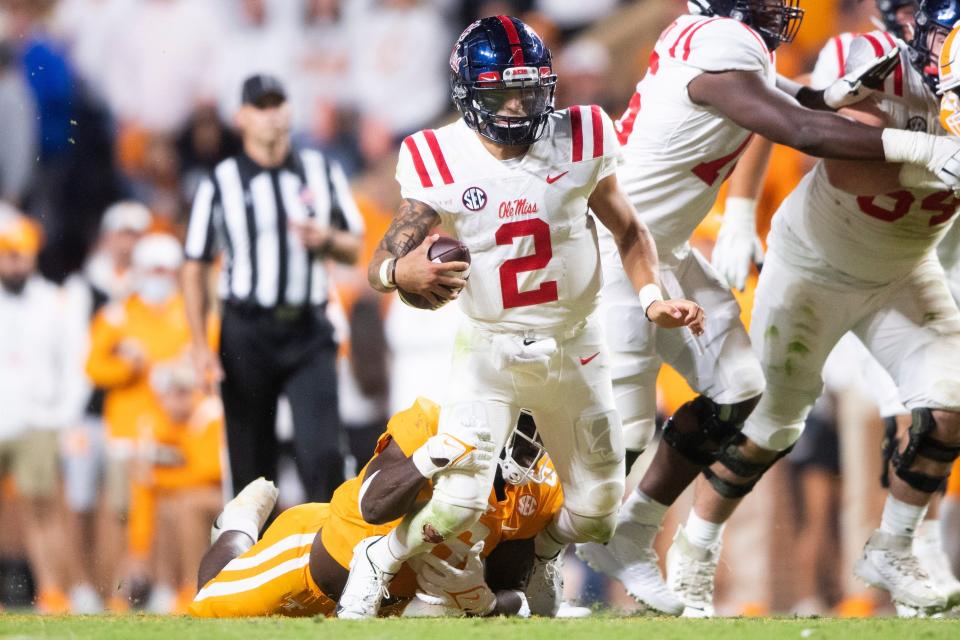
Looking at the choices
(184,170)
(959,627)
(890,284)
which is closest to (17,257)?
Answer: (184,170)

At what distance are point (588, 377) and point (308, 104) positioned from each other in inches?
133

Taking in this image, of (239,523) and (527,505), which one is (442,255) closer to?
(527,505)

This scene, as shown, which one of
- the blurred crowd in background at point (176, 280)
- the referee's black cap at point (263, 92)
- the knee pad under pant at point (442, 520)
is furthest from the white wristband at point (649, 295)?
the referee's black cap at point (263, 92)

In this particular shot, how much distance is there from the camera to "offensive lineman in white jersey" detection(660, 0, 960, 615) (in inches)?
158

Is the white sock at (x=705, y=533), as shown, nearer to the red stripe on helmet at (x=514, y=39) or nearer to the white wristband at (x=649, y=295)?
the white wristband at (x=649, y=295)

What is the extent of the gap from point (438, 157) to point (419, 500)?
902 millimetres

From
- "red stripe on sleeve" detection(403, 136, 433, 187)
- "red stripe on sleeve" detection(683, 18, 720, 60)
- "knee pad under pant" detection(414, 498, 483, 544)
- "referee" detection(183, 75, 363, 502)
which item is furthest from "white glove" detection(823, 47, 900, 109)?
"referee" detection(183, 75, 363, 502)

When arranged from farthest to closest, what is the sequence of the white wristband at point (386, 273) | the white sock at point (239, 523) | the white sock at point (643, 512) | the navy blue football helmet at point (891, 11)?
the navy blue football helmet at point (891, 11)
the white sock at point (643, 512)
the white sock at point (239, 523)
the white wristband at point (386, 273)

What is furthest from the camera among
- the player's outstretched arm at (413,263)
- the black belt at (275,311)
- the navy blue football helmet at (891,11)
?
the black belt at (275,311)

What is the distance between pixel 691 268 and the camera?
13.9ft

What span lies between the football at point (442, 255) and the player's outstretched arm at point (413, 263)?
2 centimetres

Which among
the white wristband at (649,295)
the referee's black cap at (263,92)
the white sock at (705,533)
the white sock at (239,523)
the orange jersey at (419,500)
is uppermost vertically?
the referee's black cap at (263,92)

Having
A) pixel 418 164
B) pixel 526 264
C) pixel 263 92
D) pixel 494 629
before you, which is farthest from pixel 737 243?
pixel 263 92

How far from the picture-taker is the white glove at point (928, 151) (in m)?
3.66
